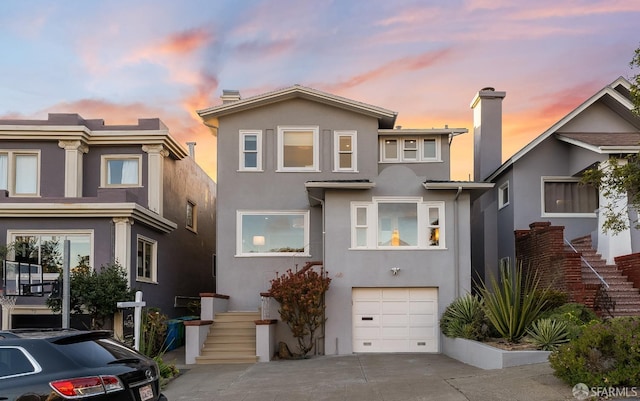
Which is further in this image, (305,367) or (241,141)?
(241,141)

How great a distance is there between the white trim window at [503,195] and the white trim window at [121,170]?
12646mm

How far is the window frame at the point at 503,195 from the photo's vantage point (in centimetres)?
2220

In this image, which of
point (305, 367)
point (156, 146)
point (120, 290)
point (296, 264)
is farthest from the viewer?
point (156, 146)

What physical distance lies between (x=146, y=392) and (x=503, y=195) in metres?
17.7

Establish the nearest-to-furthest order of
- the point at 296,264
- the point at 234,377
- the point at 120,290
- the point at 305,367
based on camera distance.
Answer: the point at 234,377, the point at 305,367, the point at 120,290, the point at 296,264

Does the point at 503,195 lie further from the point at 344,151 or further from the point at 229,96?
the point at 229,96

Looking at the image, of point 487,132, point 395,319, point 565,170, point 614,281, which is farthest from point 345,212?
point 487,132

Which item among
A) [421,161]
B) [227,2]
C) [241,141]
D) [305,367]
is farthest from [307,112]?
[305,367]

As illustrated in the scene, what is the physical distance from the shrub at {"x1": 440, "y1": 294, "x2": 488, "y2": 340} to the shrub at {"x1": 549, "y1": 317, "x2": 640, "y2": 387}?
15.5ft

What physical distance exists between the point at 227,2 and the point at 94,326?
30.5 feet

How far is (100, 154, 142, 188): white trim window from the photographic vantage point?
22.1 meters

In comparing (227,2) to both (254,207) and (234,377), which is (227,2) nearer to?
(254,207)

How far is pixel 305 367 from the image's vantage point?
1542cm

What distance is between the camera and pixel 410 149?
21.6 meters
